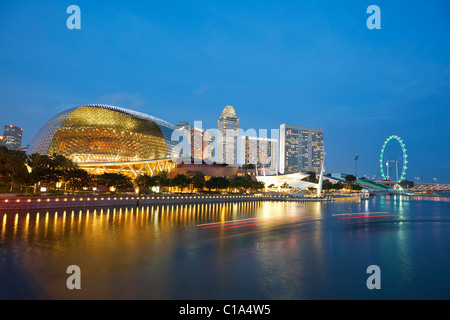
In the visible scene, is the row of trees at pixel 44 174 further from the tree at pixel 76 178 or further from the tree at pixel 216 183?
the tree at pixel 216 183

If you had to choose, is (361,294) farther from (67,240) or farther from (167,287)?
(67,240)

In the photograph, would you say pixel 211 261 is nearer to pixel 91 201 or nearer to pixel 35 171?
pixel 91 201

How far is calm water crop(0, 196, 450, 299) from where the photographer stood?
10680mm

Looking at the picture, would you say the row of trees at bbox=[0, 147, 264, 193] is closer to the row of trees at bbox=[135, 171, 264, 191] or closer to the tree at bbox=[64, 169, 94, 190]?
the tree at bbox=[64, 169, 94, 190]

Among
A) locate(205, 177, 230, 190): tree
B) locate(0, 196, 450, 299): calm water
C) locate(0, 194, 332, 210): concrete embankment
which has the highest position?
locate(205, 177, 230, 190): tree

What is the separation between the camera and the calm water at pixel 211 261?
1068 centimetres

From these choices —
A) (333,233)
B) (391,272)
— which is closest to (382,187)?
(333,233)

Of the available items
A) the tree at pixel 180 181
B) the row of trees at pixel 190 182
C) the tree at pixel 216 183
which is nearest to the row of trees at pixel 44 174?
the row of trees at pixel 190 182

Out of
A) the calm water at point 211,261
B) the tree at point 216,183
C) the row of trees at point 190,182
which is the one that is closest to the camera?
the calm water at point 211,261

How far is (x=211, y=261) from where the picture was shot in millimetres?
14594

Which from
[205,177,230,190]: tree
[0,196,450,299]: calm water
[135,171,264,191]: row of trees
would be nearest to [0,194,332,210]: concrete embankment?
[0,196,450,299]: calm water

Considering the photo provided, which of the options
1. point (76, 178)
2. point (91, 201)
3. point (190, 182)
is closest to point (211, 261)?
point (91, 201)

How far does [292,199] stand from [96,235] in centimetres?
5376
